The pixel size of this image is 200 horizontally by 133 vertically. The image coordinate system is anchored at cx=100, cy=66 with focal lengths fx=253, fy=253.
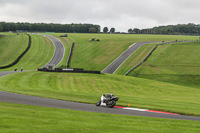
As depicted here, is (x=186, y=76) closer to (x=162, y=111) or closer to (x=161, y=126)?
(x=162, y=111)

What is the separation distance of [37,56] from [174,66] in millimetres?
49416

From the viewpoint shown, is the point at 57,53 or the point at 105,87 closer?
the point at 105,87

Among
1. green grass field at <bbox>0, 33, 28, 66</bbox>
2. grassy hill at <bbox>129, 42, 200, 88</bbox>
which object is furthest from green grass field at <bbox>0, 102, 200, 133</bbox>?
green grass field at <bbox>0, 33, 28, 66</bbox>

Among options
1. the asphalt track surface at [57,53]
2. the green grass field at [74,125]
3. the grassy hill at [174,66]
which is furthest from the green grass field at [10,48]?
the green grass field at [74,125]

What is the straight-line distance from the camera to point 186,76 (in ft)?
211

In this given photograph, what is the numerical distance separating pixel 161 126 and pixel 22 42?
10298 centimetres

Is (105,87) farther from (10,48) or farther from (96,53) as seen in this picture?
(10,48)

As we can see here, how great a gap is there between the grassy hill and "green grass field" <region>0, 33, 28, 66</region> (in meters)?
45.1

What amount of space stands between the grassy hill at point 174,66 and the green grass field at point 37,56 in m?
34.0

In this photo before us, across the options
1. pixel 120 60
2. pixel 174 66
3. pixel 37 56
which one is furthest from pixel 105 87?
pixel 37 56

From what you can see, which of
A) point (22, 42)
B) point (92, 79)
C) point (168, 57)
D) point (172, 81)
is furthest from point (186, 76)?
point (22, 42)

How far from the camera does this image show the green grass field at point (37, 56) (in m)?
81.9

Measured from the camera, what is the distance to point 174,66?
2840 inches

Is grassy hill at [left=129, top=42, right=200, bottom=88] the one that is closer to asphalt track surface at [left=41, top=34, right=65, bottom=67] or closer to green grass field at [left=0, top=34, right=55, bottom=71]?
asphalt track surface at [left=41, top=34, right=65, bottom=67]
